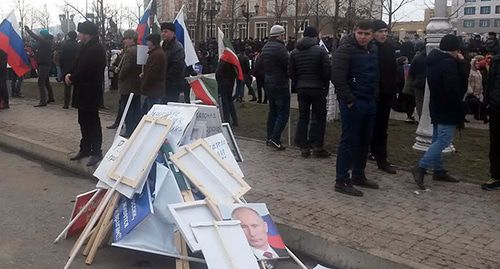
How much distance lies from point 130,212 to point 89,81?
3.51m

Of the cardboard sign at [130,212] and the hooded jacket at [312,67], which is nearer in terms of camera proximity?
the cardboard sign at [130,212]

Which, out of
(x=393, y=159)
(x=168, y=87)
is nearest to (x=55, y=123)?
(x=168, y=87)

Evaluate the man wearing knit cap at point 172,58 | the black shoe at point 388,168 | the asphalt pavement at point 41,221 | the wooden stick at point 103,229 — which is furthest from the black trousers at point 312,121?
the wooden stick at point 103,229

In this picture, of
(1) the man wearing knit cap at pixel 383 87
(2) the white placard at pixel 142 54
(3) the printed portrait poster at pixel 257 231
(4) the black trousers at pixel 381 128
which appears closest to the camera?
(3) the printed portrait poster at pixel 257 231

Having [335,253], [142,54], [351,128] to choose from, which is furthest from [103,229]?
[142,54]

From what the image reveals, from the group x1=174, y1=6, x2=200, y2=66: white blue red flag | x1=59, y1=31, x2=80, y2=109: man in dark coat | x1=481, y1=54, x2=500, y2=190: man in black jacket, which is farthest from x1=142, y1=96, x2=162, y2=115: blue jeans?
x1=481, y1=54, x2=500, y2=190: man in black jacket

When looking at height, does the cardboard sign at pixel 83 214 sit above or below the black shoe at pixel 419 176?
below

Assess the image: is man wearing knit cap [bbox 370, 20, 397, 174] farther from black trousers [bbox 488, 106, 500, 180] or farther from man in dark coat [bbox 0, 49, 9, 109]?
man in dark coat [bbox 0, 49, 9, 109]

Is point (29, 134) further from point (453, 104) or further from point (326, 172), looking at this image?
point (453, 104)

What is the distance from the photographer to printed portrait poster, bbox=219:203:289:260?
4449mm

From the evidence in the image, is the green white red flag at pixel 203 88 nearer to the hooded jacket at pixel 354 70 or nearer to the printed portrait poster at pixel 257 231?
the hooded jacket at pixel 354 70

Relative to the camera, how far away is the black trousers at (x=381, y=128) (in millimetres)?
7496

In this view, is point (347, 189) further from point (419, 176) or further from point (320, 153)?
point (320, 153)

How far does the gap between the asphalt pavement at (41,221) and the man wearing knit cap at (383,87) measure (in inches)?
119
